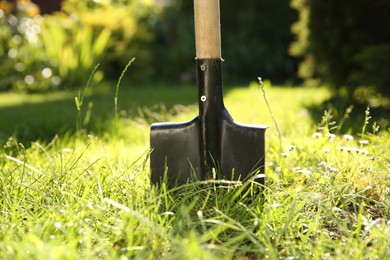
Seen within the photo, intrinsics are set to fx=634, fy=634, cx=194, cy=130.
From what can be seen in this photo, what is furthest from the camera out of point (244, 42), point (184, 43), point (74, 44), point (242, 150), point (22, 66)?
point (244, 42)

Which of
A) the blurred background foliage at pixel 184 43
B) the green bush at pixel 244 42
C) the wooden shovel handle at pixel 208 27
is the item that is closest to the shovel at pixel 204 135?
the wooden shovel handle at pixel 208 27

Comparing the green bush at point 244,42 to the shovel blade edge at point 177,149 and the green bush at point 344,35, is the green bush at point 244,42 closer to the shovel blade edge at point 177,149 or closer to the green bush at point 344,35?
the green bush at point 344,35

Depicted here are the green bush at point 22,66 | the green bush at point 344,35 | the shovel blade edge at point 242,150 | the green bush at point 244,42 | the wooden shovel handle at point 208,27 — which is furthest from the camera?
the green bush at point 244,42

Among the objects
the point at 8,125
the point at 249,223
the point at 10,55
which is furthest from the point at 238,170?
the point at 10,55

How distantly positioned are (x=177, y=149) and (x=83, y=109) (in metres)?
2.76

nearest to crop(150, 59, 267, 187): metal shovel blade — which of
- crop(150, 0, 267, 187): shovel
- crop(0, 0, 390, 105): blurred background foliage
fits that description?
crop(150, 0, 267, 187): shovel

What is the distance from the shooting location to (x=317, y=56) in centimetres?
532

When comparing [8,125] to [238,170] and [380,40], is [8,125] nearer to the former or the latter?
[238,170]

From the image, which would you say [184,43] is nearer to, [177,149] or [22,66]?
[22,66]

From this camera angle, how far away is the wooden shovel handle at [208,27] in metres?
2.36

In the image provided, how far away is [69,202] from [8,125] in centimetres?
231

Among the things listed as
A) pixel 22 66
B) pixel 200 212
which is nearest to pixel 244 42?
pixel 22 66

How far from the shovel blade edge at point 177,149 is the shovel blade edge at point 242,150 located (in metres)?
0.11

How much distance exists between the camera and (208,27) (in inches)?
93.0
